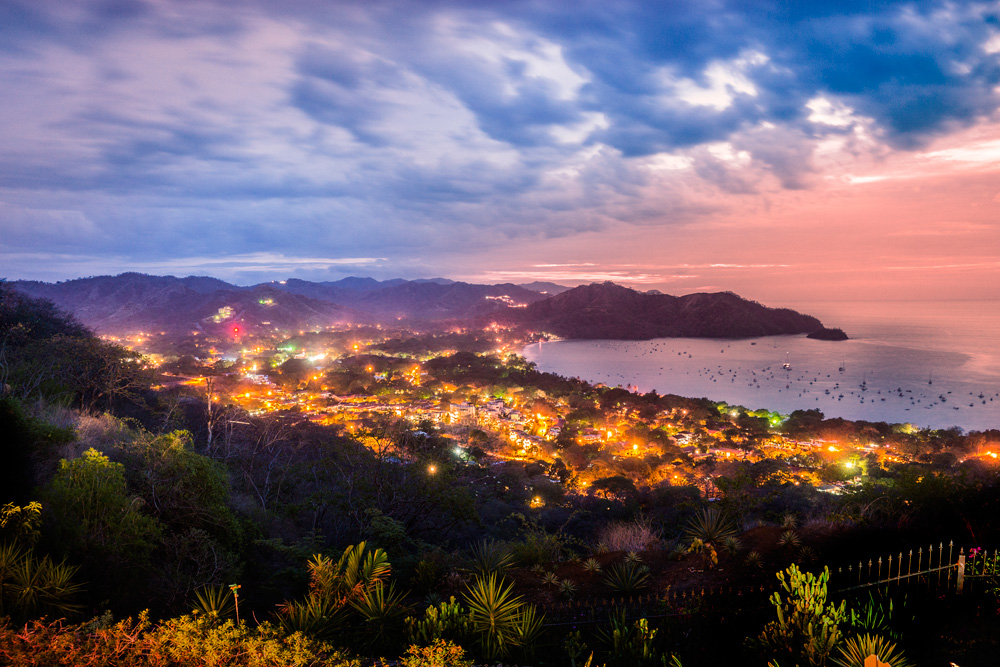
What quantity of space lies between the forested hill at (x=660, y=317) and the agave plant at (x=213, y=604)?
118932 millimetres

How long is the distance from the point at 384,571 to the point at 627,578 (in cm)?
342

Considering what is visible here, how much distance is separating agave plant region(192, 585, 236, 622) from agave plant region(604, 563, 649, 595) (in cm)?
485

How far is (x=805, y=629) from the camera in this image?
4.01 metres

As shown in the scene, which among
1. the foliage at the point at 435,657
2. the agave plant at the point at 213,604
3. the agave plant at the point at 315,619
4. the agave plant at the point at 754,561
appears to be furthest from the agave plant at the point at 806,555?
the agave plant at the point at 213,604

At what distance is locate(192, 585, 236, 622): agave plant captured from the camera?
3.79 metres

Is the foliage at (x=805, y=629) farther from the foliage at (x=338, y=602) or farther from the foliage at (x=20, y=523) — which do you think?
the foliage at (x=20, y=523)

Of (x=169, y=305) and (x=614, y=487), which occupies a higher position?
(x=169, y=305)

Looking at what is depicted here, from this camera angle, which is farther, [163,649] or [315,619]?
[315,619]

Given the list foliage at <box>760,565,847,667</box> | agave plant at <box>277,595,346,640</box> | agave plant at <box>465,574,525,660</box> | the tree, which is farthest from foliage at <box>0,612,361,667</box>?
the tree

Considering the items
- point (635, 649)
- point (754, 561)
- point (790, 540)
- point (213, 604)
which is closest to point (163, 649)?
point (213, 604)

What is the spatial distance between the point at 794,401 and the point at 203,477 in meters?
56.3

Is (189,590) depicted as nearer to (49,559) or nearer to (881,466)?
(49,559)

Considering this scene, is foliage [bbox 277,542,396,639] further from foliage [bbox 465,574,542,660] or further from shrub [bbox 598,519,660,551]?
shrub [bbox 598,519,660,551]

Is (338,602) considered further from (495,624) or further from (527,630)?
(527,630)
